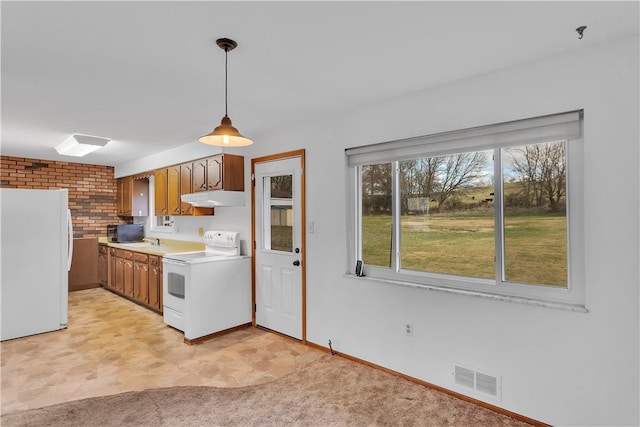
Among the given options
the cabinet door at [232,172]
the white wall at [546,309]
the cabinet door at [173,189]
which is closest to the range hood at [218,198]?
the cabinet door at [232,172]

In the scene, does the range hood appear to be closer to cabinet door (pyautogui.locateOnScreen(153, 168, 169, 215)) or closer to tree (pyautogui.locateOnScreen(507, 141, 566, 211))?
cabinet door (pyautogui.locateOnScreen(153, 168, 169, 215))

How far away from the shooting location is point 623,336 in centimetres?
197

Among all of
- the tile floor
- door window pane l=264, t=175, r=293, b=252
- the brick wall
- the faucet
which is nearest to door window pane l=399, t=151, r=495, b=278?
door window pane l=264, t=175, r=293, b=252

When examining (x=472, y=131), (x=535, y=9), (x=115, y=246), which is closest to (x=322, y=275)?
(x=472, y=131)

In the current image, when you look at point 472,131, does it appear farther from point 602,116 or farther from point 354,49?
point 354,49

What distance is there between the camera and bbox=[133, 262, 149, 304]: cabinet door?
4935 millimetres

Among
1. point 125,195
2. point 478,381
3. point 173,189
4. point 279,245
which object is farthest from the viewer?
point 125,195

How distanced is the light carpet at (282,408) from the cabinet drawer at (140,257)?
2624 millimetres

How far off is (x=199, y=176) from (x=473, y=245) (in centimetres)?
347

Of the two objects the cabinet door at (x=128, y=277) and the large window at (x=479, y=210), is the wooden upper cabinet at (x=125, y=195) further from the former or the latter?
the large window at (x=479, y=210)

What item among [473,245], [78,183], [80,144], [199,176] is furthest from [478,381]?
[78,183]

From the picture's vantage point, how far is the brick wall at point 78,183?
5.71 m

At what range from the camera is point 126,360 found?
327cm

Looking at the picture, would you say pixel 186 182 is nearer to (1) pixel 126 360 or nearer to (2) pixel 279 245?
(2) pixel 279 245
